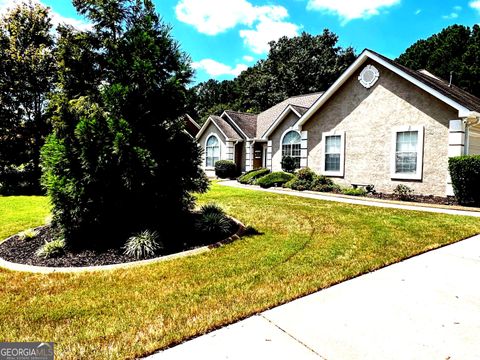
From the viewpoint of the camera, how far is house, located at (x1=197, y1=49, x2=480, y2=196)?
12.1 m

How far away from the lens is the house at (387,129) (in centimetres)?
1212

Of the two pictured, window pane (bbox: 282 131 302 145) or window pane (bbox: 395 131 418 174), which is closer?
window pane (bbox: 395 131 418 174)

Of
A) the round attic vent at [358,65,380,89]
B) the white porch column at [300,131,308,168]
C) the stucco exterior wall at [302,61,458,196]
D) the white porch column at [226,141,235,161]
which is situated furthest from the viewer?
the white porch column at [226,141,235,161]

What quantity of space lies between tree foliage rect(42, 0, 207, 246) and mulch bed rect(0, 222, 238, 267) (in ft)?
1.71

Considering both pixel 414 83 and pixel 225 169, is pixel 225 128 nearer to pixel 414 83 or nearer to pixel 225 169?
pixel 225 169

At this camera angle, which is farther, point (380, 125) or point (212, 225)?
point (380, 125)

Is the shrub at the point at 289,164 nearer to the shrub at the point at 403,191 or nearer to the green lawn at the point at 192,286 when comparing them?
the shrub at the point at 403,191

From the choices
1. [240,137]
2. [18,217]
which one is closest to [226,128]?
[240,137]

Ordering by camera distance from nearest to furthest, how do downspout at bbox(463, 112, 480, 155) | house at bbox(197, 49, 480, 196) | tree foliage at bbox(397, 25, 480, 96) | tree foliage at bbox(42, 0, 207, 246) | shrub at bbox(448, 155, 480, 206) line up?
tree foliage at bbox(42, 0, 207, 246), shrub at bbox(448, 155, 480, 206), downspout at bbox(463, 112, 480, 155), house at bbox(197, 49, 480, 196), tree foliage at bbox(397, 25, 480, 96)

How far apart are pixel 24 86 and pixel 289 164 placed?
1723cm

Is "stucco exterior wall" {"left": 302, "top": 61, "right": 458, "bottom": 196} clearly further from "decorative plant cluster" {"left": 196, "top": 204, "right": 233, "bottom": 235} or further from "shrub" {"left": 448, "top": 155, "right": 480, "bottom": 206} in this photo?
"decorative plant cluster" {"left": 196, "top": 204, "right": 233, "bottom": 235}

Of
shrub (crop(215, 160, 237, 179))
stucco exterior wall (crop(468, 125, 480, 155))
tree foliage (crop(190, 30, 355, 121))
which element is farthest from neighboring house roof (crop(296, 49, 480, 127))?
tree foliage (crop(190, 30, 355, 121))

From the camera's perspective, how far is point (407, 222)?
8.09 meters

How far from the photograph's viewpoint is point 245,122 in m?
26.4
